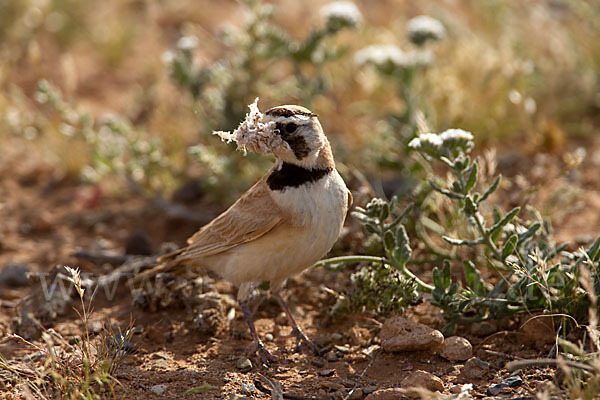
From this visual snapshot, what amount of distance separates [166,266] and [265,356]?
0.95 meters

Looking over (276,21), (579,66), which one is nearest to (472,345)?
(579,66)

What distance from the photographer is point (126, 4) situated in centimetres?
929

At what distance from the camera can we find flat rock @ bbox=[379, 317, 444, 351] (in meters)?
3.72

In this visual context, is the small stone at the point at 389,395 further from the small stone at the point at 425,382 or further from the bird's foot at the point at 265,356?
the bird's foot at the point at 265,356

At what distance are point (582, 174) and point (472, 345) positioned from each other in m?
2.62

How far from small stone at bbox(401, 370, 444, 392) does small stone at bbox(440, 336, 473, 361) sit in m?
0.34

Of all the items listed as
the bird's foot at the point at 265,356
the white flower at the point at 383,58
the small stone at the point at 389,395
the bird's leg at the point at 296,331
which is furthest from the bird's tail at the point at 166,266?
the white flower at the point at 383,58

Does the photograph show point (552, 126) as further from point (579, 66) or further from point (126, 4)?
point (126, 4)

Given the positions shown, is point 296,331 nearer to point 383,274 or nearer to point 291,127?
point 383,274

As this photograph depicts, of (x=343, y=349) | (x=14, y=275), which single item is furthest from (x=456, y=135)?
(x=14, y=275)

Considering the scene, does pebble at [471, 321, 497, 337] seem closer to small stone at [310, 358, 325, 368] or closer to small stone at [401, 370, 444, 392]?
small stone at [401, 370, 444, 392]

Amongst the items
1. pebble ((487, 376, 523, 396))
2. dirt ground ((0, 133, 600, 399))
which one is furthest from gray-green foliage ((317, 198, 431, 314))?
pebble ((487, 376, 523, 396))

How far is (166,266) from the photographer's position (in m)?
4.47

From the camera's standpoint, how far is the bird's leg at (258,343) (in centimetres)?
392
